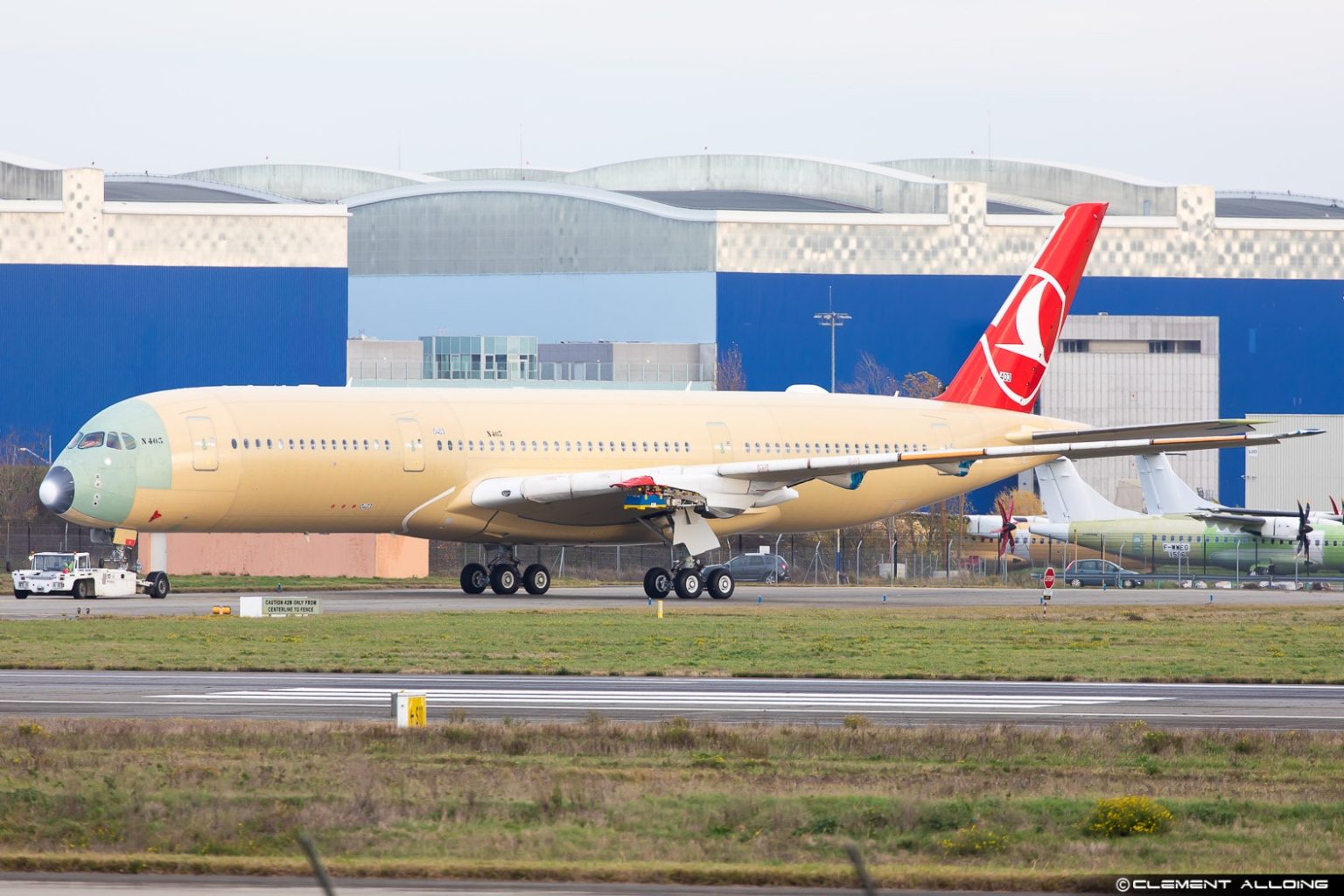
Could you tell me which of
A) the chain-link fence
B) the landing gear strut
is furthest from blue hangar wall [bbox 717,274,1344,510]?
the landing gear strut

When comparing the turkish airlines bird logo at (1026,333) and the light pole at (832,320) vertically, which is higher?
the light pole at (832,320)

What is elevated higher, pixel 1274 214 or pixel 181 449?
pixel 1274 214

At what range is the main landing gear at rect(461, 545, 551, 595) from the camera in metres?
51.7

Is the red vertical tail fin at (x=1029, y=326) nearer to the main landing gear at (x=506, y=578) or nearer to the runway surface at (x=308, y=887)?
the main landing gear at (x=506, y=578)

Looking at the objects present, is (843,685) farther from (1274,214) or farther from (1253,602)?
(1274,214)

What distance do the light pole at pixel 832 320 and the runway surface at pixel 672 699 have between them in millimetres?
73651

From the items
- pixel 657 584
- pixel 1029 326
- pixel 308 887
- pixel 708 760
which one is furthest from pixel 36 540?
pixel 308 887

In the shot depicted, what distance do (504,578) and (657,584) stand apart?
480cm

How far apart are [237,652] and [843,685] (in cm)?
1081

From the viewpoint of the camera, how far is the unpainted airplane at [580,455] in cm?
4506

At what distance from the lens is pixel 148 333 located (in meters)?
105

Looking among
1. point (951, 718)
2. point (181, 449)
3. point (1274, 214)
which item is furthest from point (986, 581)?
point (1274, 214)

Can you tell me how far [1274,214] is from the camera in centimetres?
12925

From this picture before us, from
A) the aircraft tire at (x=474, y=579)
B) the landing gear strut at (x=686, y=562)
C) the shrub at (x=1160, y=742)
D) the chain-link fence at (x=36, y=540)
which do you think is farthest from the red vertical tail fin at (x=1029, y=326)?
the shrub at (x=1160, y=742)
